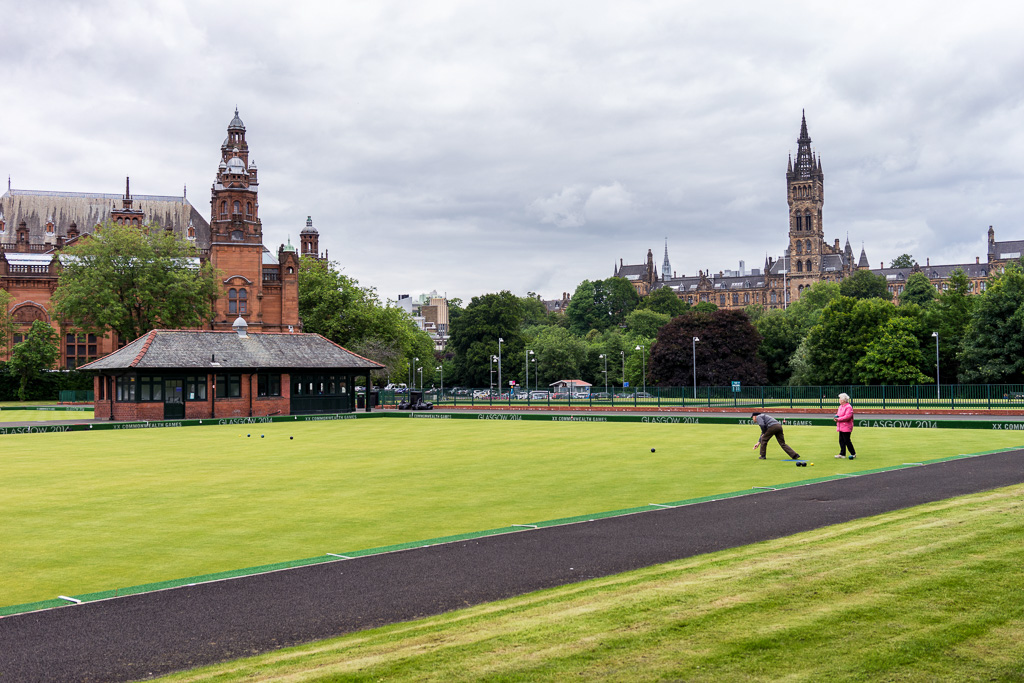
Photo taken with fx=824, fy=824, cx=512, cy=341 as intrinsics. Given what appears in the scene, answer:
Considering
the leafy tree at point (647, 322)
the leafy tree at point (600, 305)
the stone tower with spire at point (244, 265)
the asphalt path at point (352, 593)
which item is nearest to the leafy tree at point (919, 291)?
A: the leafy tree at point (647, 322)

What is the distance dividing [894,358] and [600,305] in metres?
89.7

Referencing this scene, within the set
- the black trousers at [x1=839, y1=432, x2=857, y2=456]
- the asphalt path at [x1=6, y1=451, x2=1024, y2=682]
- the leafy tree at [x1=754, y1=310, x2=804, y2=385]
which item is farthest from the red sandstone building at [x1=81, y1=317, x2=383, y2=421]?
the leafy tree at [x1=754, y1=310, x2=804, y2=385]

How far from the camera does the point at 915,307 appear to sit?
8181cm

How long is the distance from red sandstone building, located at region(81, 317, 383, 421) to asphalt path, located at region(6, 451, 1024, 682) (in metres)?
43.4

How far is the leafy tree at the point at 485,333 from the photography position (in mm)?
107625

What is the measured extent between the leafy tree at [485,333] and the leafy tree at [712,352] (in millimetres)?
25493

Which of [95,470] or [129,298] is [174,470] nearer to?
[95,470]

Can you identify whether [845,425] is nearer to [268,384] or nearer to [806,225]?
[268,384]

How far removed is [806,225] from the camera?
651 ft

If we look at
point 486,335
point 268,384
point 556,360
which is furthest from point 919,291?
point 268,384

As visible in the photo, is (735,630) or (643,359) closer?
(735,630)

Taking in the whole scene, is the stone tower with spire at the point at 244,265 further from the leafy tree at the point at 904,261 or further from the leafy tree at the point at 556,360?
the leafy tree at the point at 904,261

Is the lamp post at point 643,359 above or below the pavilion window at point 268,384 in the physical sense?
above

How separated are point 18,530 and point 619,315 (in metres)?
156
